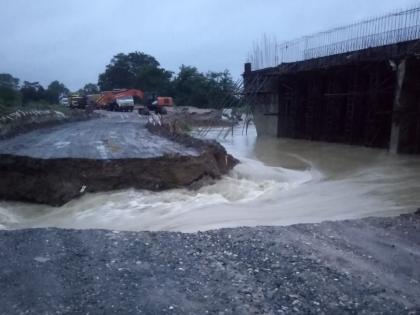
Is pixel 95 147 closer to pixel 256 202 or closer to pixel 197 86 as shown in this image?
pixel 256 202

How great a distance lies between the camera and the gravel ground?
4.39m

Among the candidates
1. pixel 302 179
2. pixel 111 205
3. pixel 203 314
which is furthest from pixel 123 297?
pixel 302 179

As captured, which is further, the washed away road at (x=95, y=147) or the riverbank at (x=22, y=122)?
the riverbank at (x=22, y=122)

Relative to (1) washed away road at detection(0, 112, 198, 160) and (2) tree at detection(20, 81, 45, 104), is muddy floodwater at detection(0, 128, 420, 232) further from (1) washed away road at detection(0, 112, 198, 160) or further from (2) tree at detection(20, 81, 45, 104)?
(2) tree at detection(20, 81, 45, 104)

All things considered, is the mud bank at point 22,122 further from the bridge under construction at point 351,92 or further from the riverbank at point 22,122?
the bridge under construction at point 351,92

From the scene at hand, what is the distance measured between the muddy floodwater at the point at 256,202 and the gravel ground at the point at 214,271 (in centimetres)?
231

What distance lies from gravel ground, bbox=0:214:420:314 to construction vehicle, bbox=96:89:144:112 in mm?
41390

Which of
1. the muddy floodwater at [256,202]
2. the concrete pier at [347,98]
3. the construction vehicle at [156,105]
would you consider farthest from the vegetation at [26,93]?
the muddy floodwater at [256,202]

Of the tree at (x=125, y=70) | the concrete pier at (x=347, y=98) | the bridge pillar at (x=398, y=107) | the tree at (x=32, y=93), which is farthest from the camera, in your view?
the tree at (x=125, y=70)

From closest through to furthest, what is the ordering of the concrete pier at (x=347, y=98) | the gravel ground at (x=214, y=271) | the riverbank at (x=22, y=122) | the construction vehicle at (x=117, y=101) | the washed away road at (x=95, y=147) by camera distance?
the gravel ground at (x=214, y=271), the washed away road at (x=95, y=147), the concrete pier at (x=347, y=98), the riverbank at (x=22, y=122), the construction vehicle at (x=117, y=101)

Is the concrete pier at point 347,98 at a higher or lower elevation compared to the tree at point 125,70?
lower

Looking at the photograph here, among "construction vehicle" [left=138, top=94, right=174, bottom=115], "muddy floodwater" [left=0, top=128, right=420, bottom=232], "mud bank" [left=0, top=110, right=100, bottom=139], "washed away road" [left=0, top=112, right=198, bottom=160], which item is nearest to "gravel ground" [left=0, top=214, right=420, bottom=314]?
"muddy floodwater" [left=0, top=128, right=420, bottom=232]

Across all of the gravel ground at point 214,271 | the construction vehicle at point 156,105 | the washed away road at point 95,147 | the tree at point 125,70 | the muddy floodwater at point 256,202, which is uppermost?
the tree at point 125,70

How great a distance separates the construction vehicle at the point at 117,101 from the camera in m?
47.8
